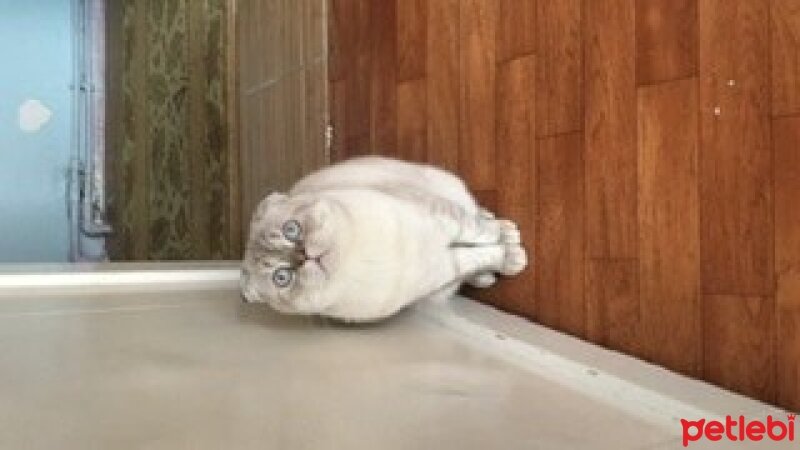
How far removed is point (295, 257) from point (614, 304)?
451 mm

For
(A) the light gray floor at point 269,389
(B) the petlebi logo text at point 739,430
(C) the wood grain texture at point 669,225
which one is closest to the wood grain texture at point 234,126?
(A) the light gray floor at point 269,389

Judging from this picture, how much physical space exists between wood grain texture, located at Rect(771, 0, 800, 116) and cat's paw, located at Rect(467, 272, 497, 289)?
19.8 inches

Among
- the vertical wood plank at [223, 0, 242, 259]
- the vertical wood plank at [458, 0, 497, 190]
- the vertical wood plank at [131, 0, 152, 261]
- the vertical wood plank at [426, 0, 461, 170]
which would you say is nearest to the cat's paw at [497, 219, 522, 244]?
the vertical wood plank at [458, 0, 497, 190]

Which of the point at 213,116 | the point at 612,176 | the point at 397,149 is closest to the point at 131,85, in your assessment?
the point at 213,116

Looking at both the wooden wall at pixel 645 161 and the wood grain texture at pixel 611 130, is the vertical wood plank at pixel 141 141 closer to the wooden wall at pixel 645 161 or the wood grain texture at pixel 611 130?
the wooden wall at pixel 645 161

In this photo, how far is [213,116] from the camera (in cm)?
255

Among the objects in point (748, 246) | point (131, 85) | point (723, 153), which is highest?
point (131, 85)

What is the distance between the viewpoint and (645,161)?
1021 mm

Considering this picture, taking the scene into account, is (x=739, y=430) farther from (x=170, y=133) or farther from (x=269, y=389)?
(x=170, y=133)

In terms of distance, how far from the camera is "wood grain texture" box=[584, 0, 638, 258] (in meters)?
1.04

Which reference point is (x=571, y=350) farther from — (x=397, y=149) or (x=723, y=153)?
(x=397, y=149)

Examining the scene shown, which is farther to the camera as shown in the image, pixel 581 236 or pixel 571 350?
pixel 581 236

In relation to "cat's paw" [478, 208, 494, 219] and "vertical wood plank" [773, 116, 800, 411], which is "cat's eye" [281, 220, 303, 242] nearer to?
"cat's paw" [478, 208, 494, 219]

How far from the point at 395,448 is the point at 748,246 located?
513 millimetres
